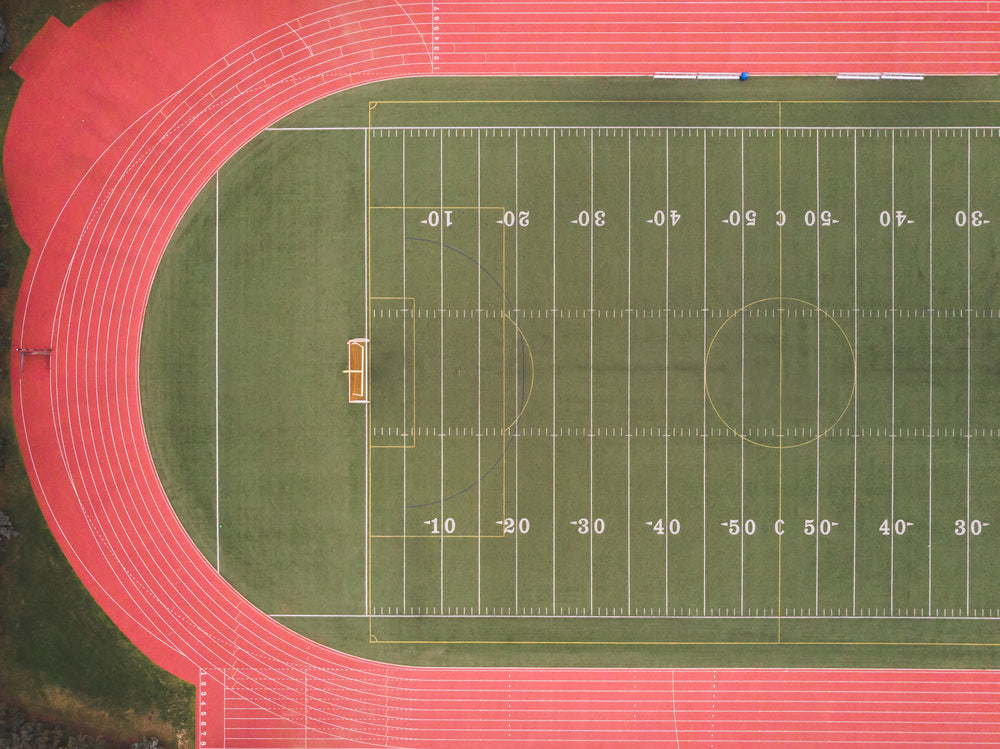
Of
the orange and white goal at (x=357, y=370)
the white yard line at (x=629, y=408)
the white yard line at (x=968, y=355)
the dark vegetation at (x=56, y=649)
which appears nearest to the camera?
the orange and white goal at (x=357, y=370)

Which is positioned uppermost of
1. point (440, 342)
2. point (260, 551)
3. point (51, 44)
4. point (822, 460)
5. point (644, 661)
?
point (51, 44)

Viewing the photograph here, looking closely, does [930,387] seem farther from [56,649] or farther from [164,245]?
[56,649]

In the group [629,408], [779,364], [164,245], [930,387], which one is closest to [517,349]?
[629,408]

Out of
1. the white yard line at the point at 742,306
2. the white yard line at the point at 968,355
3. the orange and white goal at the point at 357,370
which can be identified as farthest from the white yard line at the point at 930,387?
the orange and white goal at the point at 357,370

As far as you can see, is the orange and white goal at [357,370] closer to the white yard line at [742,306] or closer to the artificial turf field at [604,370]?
the artificial turf field at [604,370]

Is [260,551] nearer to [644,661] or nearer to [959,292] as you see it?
[644,661]

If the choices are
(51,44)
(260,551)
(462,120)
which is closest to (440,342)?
(462,120)
